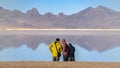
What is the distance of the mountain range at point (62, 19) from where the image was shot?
15738 centimetres

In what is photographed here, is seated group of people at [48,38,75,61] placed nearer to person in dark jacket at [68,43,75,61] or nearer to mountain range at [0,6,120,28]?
person in dark jacket at [68,43,75,61]

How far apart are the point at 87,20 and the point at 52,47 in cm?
15765

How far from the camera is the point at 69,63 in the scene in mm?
13523

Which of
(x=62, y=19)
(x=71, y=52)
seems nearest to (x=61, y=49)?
(x=71, y=52)

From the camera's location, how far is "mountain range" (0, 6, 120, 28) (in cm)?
15738

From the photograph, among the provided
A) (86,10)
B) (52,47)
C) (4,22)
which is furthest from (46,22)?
(52,47)

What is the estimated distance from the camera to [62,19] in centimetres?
17275

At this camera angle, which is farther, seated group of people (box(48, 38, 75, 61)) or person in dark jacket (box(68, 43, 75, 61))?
person in dark jacket (box(68, 43, 75, 61))

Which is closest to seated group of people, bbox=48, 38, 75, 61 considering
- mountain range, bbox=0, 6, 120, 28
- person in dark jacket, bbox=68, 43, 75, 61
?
person in dark jacket, bbox=68, 43, 75, 61

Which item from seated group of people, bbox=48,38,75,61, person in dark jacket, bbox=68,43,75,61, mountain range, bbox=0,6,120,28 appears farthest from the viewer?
mountain range, bbox=0,6,120,28

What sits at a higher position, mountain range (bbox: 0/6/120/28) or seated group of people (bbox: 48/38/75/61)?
mountain range (bbox: 0/6/120/28)

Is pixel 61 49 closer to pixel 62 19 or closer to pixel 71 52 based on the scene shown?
pixel 71 52

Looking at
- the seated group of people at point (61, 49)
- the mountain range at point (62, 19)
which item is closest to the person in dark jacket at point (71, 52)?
the seated group of people at point (61, 49)

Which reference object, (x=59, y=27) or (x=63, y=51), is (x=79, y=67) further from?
(x=59, y=27)
